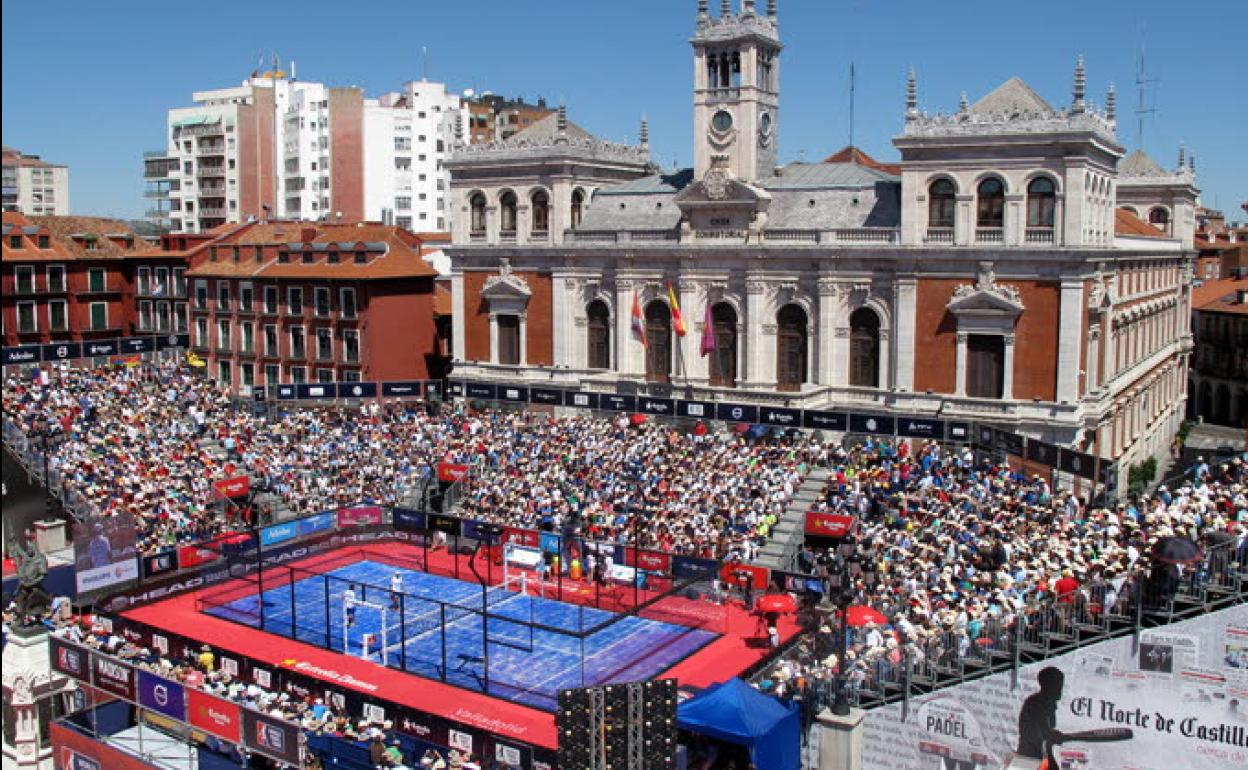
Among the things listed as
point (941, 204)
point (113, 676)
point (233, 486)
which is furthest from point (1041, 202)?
point (113, 676)

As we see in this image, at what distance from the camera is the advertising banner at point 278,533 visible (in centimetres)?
4309

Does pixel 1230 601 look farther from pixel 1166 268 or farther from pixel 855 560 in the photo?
pixel 1166 268

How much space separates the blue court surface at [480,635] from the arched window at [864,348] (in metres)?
17.0

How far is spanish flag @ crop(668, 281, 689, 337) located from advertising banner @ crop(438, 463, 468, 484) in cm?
1160

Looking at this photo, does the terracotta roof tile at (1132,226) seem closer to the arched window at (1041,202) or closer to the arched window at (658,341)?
the arched window at (1041,202)

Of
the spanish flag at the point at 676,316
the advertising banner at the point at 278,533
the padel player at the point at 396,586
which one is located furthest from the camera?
the spanish flag at the point at 676,316

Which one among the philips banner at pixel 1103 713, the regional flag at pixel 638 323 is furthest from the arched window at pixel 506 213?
the philips banner at pixel 1103 713

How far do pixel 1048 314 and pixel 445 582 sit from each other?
24043 millimetres

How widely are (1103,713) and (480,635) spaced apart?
18.1 metres

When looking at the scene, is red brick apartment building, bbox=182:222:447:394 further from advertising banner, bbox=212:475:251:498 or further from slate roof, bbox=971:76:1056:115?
slate roof, bbox=971:76:1056:115

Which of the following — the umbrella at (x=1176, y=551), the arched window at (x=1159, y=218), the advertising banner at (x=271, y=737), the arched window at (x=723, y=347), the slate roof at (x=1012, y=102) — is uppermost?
the slate roof at (x=1012, y=102)

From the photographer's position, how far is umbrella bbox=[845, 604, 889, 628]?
1150 inches

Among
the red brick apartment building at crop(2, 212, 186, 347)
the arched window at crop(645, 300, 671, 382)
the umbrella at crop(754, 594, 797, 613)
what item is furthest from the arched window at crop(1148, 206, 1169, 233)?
the red brick apartment building at crop(2, 212, 186, 347)

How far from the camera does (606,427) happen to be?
165 ft
